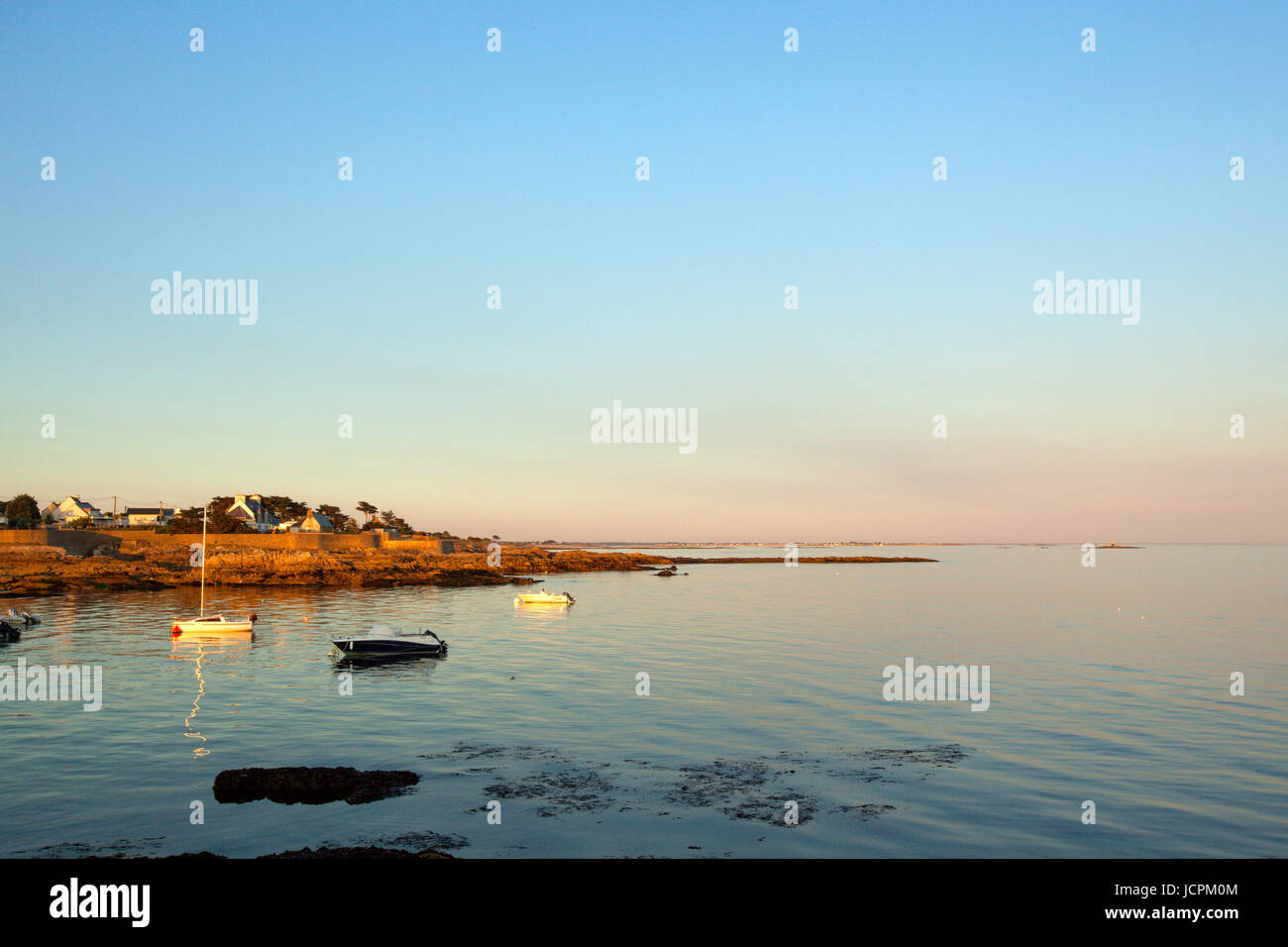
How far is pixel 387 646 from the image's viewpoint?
161 feet

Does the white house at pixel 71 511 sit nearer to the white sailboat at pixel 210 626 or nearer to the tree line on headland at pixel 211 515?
the tree line on headland at pixel 211 515

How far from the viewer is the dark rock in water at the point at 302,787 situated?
70.8 ft

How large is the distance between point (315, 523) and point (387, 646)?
130m

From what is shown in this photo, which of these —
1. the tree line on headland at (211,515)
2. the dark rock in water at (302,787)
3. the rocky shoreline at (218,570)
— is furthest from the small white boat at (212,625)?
the tree line on headland at (211,515)

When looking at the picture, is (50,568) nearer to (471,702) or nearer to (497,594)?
(497,594)

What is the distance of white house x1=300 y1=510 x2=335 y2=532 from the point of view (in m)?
168

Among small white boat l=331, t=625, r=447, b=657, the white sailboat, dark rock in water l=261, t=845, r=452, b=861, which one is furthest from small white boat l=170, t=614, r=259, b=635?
dark rock in water l=261, t=845, r=452, b=861

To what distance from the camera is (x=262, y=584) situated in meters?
107

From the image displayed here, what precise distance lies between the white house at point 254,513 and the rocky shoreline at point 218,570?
38419mm

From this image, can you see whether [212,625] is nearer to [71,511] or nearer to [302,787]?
[302,787]
